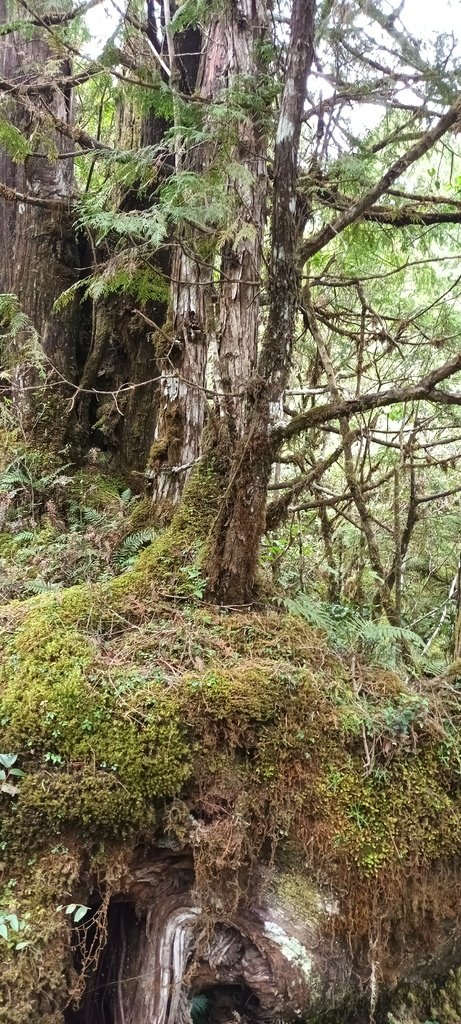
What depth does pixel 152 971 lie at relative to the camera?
8.33 feet

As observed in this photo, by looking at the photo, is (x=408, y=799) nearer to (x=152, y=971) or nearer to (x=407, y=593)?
(x=152, y=971)

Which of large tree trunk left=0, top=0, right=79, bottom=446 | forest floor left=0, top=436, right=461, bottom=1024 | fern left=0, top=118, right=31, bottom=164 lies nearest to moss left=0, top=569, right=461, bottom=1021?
forest floor left=0, top=436, right=461, bottom=1024

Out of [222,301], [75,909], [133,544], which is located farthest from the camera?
[133,544]

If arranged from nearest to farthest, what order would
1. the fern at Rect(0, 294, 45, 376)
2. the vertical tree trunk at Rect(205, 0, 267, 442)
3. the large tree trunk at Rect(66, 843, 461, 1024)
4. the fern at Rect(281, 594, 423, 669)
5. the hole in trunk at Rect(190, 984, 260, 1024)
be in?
the large tree trunk at Rect(66, 843, 461, 1024) < the hole in trunk at Rect(190, 984, 260, 1024) < the fern at Rect(281, 594, 423, 669) < the vertical tree trunk at Rect(205, 0, 267, 442) < the fern at Rect(0, 294, 45, 376)

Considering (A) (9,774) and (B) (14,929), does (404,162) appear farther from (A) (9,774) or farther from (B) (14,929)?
(B) (14,929)

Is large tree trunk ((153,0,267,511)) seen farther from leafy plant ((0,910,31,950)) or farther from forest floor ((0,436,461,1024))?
leafy plant ((0,910,31,950))

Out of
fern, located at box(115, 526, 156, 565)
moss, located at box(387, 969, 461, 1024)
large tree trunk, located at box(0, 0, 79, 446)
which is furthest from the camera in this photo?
large tree trunk, located at box(0, 0, 79, 446)

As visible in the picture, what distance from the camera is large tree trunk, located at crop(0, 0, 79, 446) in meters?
4.72

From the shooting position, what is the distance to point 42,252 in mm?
4867

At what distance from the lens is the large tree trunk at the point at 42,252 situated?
15.5 ft

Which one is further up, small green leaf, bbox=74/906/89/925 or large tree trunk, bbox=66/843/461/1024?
small green leaf, bbox=74/906/89/925

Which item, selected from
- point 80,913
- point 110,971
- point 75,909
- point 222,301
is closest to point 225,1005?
point 110,971

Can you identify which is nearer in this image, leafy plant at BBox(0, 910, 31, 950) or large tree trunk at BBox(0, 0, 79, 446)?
leafy plant at BBox(0, 910, 31, 950)

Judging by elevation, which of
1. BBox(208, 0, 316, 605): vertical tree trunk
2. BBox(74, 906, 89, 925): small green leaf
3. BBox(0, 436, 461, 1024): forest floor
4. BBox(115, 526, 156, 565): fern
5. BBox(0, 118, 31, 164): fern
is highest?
BBox(0, 118, 31, 164): fern
